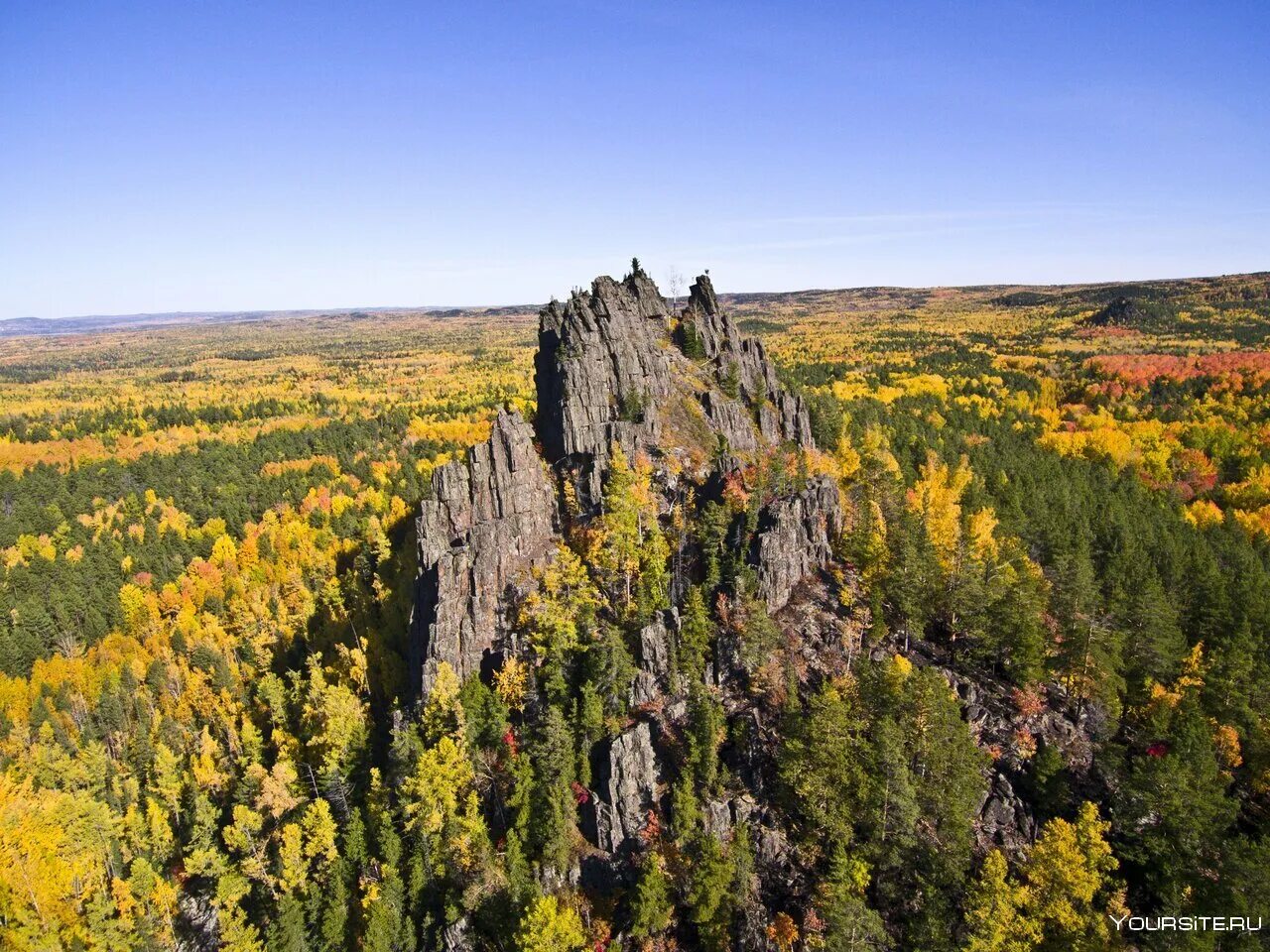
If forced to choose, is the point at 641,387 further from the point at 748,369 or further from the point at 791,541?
the point at 791,541

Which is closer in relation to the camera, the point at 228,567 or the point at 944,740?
the point at 944,740

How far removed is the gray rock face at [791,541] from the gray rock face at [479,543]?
2200cm

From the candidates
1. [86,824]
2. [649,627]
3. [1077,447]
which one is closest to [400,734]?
[649,627]

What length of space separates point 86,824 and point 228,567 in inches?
2648

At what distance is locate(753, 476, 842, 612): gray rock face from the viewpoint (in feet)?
207

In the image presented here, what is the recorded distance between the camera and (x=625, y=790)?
182ft

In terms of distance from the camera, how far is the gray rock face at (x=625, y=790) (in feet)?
180

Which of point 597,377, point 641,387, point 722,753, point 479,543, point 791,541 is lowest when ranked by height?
point 722,753

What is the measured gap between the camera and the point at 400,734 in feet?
197

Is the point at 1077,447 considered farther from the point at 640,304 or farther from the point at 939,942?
the point at 939,942

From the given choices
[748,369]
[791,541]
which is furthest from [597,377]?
[791,541]

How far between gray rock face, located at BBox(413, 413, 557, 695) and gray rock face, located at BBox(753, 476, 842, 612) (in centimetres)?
2200

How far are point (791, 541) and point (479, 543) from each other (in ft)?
98.6

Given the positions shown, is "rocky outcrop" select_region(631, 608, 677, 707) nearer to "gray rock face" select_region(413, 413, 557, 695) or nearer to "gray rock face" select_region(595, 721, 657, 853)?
"gray rock face" select_region(595, 721, 657, 853)
